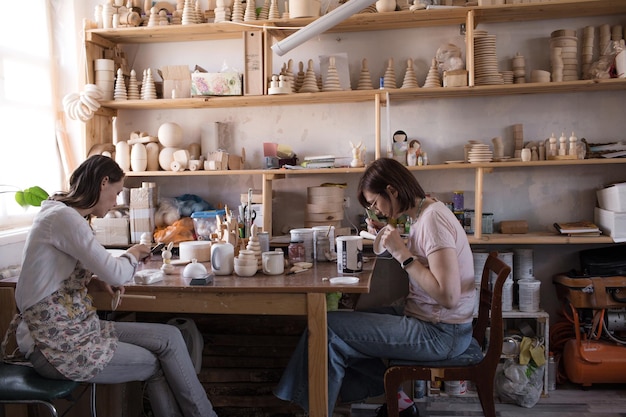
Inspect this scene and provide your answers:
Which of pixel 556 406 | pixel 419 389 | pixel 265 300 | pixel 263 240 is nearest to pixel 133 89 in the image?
pixel 263 240

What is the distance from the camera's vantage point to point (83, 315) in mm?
2145

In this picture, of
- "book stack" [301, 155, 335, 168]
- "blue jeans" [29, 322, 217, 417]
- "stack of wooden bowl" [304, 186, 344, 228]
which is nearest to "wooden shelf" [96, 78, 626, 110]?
"book stack" [301, 155, 335, 168]

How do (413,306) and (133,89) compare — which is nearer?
(413,306)

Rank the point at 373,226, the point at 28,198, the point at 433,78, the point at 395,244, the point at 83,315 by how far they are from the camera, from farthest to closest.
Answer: the point at 433,78
the point at 373,226
the point at 28,198
the point at 395,244
the point at 83,315

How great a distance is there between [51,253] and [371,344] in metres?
1.28

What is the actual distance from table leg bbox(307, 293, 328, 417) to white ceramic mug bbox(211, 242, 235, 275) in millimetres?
454

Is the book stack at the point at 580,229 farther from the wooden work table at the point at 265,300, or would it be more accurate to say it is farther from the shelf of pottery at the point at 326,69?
the wooden work table at the point at 265,300

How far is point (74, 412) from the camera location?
2.97 m

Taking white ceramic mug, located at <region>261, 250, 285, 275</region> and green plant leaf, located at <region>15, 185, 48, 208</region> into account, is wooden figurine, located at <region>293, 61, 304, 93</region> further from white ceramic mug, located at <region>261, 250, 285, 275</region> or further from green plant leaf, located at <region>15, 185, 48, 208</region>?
green plant leaf, located at <region>15, 185, 48, 208</region>

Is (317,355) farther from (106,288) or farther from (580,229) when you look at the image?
(580,229)

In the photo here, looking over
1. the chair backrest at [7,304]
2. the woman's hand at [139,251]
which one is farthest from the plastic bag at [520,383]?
the chair backrest at [7,304]

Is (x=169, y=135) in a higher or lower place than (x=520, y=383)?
higher

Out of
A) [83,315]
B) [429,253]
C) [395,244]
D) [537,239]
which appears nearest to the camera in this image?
[83,315]

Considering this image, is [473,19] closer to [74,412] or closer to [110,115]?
[110,115]
